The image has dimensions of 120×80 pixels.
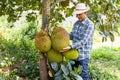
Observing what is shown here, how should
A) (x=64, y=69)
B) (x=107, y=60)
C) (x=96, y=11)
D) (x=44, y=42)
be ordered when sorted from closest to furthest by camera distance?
(x=44, y=42)
(x=64, y=69)
(x=96, y=11)
(x=107, y=60)

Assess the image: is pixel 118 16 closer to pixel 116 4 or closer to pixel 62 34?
pixel 116 4

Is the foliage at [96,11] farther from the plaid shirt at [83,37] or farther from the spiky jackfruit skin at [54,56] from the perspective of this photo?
the spiky jackfruit skin at [54,56]

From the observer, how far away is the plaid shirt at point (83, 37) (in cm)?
393

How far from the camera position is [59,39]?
381 cm

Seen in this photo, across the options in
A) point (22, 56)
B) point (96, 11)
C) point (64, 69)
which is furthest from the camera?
point (22, 56)

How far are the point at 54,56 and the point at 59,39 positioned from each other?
223 mm

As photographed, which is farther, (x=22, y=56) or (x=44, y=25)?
(x=22, y=56)

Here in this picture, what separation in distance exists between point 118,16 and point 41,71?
1130mm

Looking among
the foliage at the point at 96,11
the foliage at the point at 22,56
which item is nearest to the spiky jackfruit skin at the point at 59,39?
the foliage at the point at 96,11

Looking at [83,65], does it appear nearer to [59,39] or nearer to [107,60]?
Answer: [59,39]

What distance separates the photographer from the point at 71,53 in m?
3.91

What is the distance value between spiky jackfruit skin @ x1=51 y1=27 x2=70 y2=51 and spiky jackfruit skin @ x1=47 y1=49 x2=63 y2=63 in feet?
0.23

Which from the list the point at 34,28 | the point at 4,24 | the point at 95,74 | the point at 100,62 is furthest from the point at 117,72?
the point at 4,24

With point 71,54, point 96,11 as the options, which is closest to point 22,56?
point 71,54
